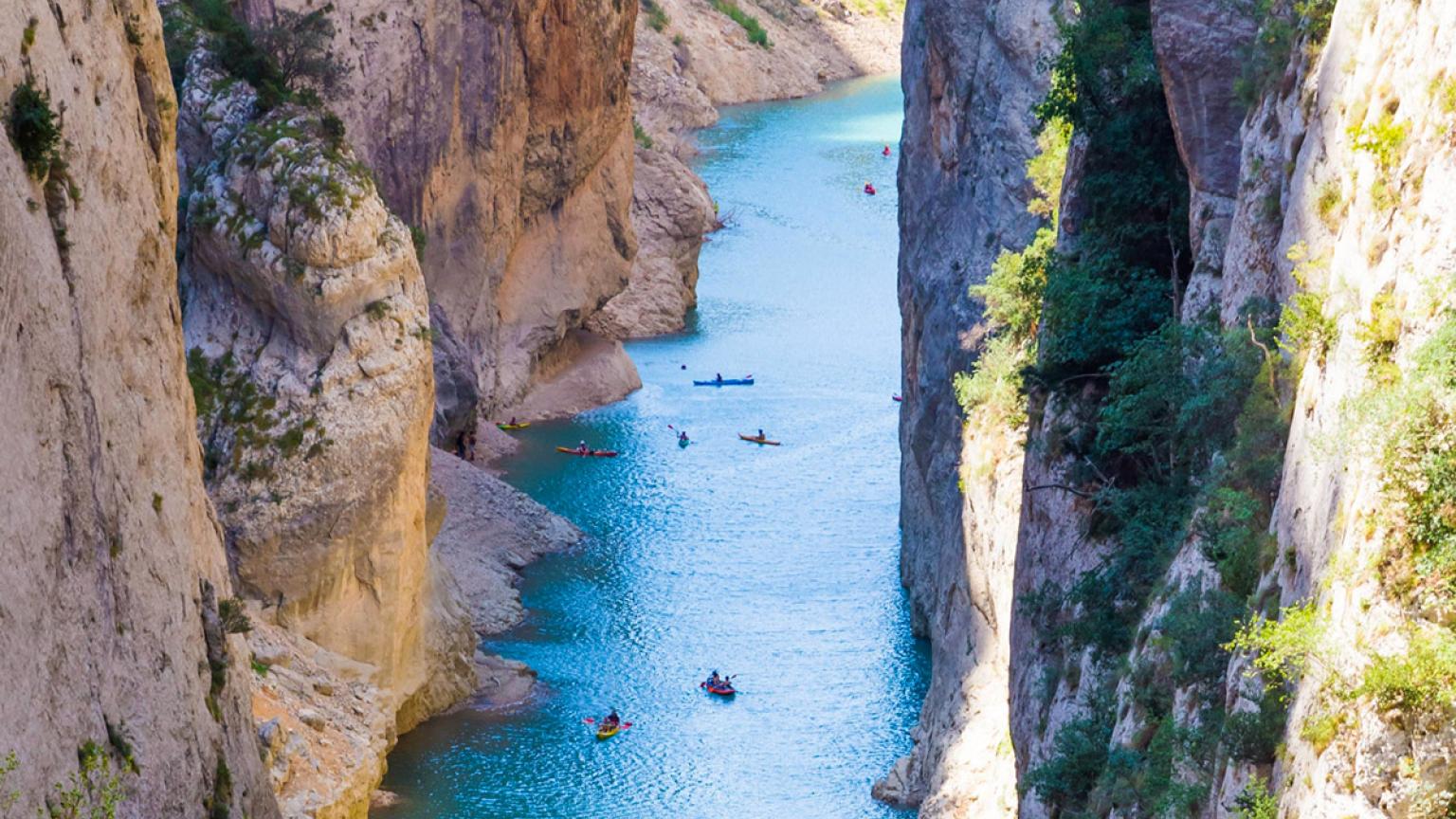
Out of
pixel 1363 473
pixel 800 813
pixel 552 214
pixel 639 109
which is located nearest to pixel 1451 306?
pixel 1363 473

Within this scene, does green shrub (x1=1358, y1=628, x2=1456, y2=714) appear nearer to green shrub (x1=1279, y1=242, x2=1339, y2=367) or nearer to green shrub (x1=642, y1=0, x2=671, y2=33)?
green shrub (x1=1279, y1=242, x2=1339, y2=367)

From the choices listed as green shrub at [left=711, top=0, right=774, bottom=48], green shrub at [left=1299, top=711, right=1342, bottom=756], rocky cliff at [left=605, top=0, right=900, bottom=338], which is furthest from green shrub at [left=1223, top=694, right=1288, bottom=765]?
green shrub at [left=711, top=0, right=774, bottom=48]

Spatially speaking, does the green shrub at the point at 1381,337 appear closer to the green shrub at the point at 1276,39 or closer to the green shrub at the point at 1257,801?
the green shrub at the point at 1257,801

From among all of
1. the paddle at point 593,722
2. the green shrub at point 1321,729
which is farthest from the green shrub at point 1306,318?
the paddle at point 593,722

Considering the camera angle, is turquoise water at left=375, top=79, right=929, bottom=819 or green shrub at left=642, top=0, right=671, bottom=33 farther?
green shrub at left=642, top=0, right=671, bottom=33

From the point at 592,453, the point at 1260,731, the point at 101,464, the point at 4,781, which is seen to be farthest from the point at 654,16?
the point at 1260,731

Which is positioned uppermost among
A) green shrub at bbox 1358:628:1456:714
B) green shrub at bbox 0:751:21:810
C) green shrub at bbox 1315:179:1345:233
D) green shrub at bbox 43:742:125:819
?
green shrub at bbox 1315:179:1345:233

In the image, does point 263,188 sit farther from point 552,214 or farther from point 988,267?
point 552,214
